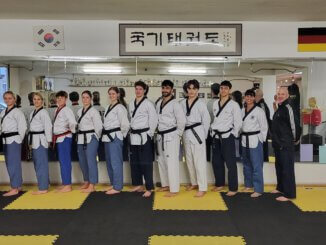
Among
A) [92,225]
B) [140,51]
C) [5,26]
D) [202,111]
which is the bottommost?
[92,225]

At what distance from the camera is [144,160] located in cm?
A: 410

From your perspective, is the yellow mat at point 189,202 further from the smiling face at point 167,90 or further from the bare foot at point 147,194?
the smiling face at point 167,90

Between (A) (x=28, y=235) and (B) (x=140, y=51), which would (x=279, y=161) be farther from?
(A) (x=28, y=235)

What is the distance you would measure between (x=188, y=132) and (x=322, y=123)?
198 centimetres

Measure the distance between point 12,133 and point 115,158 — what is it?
1278 millimetres

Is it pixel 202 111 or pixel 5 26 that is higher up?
pixel 5 26

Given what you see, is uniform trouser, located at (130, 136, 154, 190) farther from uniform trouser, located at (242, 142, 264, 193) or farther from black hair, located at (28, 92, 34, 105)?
black hair, located at (28, 92, 34, 105)

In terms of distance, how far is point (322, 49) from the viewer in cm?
450

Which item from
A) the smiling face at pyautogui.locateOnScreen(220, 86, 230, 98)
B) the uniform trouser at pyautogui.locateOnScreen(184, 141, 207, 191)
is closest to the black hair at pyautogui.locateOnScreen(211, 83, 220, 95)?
the smiling face at pyautogui.locateOnScreen(220, 86, 230, 98)

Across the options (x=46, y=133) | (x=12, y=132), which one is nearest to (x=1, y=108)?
(x=12, y=132)

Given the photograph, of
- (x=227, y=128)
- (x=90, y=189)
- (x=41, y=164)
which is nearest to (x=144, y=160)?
(x=90, y=189)

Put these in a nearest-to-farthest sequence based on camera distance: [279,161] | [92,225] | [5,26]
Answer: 1. [92,225]
2. [279,161]
3. [5,26]

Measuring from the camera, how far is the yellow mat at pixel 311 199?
12.0 ft

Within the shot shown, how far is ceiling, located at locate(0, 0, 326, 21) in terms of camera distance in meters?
3.64
